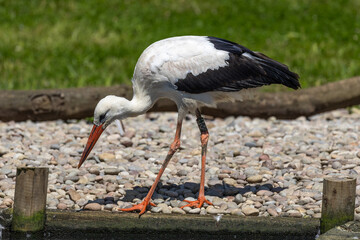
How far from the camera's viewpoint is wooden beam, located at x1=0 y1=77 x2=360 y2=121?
305 inches

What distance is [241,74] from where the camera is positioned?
17.5 feet

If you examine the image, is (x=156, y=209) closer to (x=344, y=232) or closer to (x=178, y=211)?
(x=178, y=211)

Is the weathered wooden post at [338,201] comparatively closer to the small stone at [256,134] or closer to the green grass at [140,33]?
the small stone at [256,134]

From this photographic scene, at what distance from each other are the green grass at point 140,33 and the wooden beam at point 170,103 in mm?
1139

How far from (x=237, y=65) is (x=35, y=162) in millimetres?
2194

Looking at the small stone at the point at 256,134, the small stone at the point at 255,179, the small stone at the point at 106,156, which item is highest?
the small stone at the point at 256,134

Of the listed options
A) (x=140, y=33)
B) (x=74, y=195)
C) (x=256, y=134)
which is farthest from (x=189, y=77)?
(x=140, y=33)

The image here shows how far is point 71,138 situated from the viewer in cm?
716

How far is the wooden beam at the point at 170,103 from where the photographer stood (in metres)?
7.75

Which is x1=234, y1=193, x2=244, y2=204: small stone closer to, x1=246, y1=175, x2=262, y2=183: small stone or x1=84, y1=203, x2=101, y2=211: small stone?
x1=246, y1=175, x2=262, y2=183: small stone

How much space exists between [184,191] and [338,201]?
144 centimetres

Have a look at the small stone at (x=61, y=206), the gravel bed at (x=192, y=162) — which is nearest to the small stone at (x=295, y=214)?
the gravel bed at (x=192, y=162)

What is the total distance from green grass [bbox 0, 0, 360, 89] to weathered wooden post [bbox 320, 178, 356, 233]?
16.1ft

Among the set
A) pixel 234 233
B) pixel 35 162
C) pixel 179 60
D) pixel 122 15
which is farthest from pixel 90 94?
pixel 122 15
